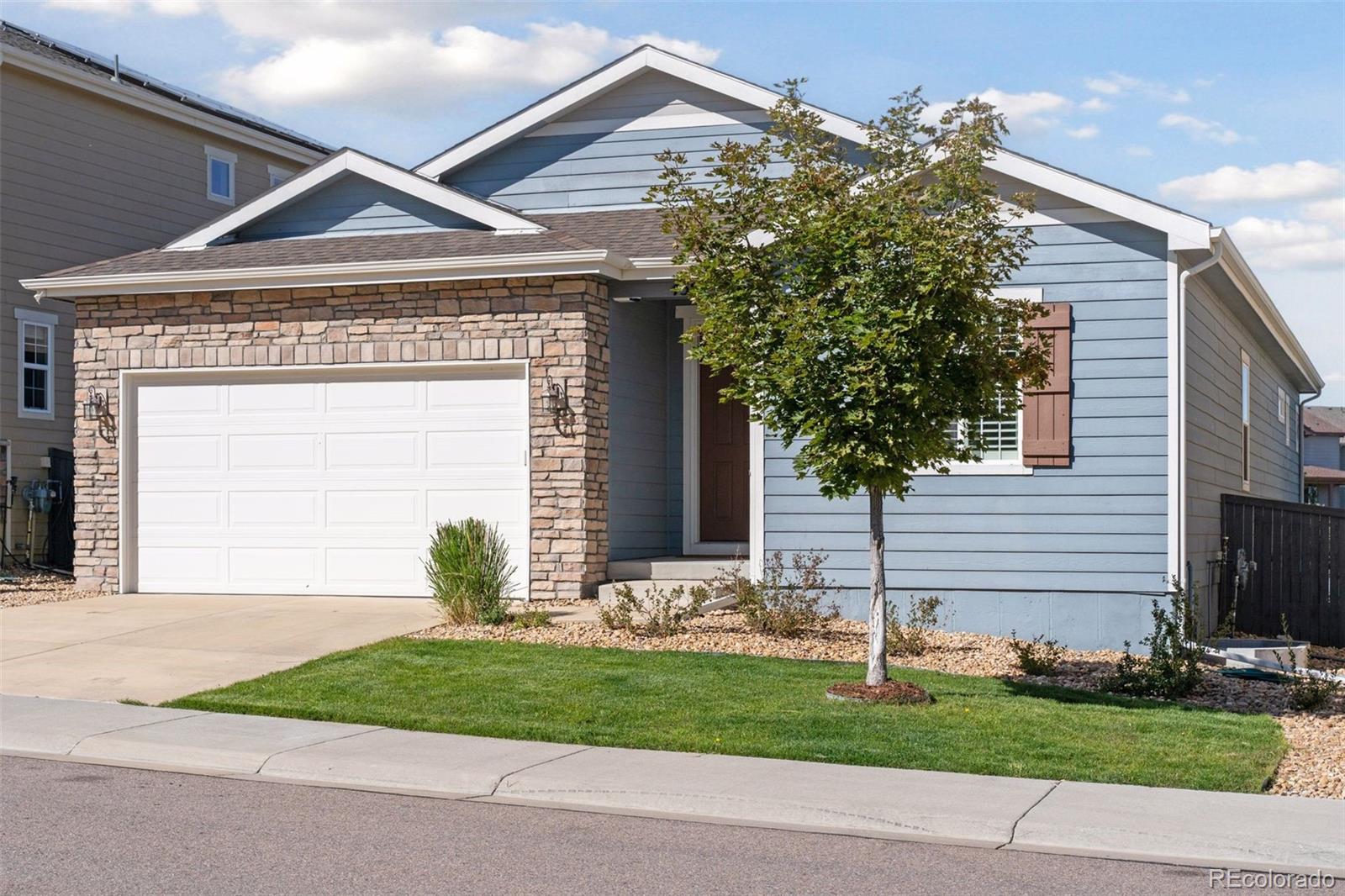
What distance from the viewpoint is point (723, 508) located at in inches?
646

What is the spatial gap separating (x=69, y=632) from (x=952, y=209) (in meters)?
8.79

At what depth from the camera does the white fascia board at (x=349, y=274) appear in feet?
46.1

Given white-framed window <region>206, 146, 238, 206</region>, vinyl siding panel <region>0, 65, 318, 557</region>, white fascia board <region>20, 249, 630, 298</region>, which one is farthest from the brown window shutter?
white-framed window <region>206, 146, 238, 206</region>

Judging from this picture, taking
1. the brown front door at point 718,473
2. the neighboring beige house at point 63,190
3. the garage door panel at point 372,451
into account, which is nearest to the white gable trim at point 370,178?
the garage door panel at point 372,451

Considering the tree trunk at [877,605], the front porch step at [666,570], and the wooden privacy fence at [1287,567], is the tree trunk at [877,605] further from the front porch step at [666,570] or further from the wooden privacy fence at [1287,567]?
the wooden privacy fence at [1287,567]

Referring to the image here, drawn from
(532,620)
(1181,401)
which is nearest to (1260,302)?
(1181,401)

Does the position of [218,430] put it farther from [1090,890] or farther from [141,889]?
[1090,890]

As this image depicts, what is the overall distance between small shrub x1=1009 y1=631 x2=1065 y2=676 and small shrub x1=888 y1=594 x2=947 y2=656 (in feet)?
2.53

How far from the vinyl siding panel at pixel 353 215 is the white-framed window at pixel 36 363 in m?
5.81

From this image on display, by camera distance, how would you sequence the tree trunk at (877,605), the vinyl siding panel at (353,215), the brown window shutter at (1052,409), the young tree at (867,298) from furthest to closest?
the vinyl siding panel at (353,215) → the brown window shutter at (1052,409) → the tree trunk at (877,605) → the young tree at (867,298)

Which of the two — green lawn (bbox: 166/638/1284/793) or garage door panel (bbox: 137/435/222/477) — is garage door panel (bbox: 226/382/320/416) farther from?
green lawn (bbox: 166/638/1284/793)

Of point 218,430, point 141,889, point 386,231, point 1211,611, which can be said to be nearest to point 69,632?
point 218,430

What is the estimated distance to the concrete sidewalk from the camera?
258 inches

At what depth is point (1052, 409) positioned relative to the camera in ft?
43.6
